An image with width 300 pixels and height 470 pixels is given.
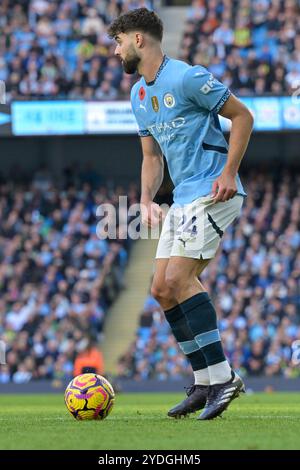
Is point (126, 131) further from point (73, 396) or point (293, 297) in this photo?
point (73, 396)

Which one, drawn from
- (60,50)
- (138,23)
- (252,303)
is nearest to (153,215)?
(138,23)

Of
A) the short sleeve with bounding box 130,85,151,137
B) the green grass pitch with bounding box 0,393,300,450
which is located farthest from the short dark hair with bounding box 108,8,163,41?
the green grass pitch with bounding box 0,393,300,450

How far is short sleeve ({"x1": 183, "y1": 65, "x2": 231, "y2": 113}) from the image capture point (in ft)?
24.1

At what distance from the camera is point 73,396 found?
7.95 metres

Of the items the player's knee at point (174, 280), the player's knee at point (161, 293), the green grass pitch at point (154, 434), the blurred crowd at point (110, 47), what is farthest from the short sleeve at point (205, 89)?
the blurred crowd at point (110, 47)

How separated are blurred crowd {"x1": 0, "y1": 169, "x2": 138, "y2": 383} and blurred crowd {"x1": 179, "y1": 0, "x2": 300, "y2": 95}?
12.3 feet

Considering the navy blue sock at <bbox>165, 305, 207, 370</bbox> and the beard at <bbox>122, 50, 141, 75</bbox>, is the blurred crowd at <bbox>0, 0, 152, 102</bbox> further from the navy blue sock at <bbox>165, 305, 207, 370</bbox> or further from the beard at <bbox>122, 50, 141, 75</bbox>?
the navy blue sock at <bbox>165, 305, 207, 370</bbox>

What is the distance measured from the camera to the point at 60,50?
82.8ft

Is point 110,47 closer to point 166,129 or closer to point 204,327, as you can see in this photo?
point 166,129

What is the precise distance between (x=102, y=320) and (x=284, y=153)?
674cm

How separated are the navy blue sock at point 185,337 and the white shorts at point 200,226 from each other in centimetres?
46

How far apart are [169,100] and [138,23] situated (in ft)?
1.93

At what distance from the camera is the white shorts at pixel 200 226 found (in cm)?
745
